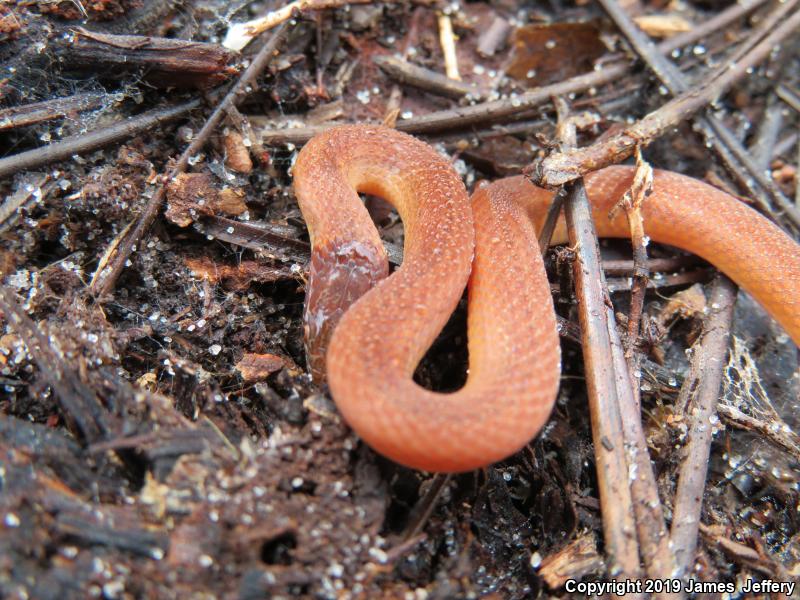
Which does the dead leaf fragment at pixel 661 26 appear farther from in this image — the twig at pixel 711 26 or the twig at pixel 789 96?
the twig at pixel 789 96

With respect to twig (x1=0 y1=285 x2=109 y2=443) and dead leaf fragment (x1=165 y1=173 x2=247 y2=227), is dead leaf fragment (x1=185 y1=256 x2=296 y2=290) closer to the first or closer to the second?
dead leaf fragment (x1=165 y1=173 x2=247 y2=227)

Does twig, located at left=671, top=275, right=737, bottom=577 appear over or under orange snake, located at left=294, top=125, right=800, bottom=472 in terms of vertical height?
under

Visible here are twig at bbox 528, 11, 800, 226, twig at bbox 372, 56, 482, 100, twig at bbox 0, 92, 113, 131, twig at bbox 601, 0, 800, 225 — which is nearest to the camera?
twig at bbox 0, 92, 113, 131

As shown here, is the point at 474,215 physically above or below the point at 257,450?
above

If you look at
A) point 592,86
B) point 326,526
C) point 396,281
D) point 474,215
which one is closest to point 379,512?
point 326,526

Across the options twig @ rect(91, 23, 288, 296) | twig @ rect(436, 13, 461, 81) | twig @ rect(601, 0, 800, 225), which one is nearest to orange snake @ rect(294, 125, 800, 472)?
twig @ rect(601, 0, 800, 225)

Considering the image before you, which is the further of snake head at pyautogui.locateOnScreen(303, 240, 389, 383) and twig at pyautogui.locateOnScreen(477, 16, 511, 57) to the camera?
twig at pyautogui.locateOnScreen(477, 16, 511, 57)

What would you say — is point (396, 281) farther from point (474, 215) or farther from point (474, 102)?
point (474, 102)
